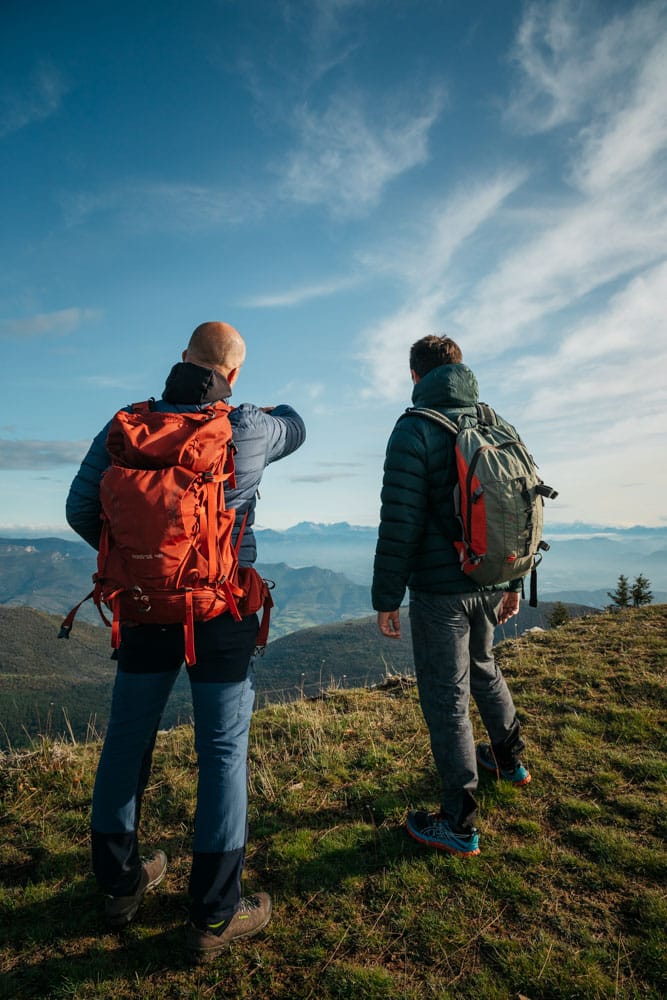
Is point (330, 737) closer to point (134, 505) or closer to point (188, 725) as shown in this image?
point (188, 725)

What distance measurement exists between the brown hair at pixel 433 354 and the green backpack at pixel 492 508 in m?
0.62

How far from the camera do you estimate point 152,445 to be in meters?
2.77

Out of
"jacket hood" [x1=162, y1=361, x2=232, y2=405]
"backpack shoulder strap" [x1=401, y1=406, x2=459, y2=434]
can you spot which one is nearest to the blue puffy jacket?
"jacket hood" [x1=162, y1=361, x2=232, y2=405]

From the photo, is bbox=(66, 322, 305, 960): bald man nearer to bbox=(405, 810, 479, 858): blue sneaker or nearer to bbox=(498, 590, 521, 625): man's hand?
bbox=(405, 810, 479, 858): blue sneaker

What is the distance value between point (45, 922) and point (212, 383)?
3744mm


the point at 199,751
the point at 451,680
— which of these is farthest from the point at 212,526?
the point at 451,680

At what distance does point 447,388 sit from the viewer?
12.7ft

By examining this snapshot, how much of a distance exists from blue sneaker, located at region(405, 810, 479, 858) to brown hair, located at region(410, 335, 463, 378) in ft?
11.8

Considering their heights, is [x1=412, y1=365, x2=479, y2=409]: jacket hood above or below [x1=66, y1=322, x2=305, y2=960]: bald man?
above

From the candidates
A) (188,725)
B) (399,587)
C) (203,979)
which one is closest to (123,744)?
(203,979)

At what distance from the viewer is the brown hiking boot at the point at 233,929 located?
9.16 feet

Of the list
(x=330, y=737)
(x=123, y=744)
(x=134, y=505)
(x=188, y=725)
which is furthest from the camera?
(x=188, y=725)

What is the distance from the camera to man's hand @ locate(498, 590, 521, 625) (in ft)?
13.3

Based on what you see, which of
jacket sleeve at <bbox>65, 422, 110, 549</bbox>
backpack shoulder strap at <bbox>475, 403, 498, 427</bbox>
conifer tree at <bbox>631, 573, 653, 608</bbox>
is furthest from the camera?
conifer tree at <bbox>631, 573, 653, 608</bbox>
